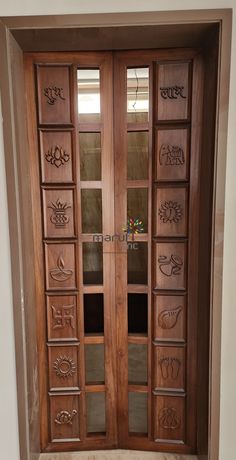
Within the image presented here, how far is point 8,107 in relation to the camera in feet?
4.57

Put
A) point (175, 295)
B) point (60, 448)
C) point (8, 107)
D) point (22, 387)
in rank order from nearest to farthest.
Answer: point (8, 107) → point (22, 387) → point (175, 295) → point (60, 448)

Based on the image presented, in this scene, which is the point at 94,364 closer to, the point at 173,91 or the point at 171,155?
the point at 171,155

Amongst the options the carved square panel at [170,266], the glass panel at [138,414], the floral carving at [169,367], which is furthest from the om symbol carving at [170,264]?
the glass panel at [138,414]

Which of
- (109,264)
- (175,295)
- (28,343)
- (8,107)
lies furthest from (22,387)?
(8,107)

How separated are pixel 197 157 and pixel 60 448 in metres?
1.68

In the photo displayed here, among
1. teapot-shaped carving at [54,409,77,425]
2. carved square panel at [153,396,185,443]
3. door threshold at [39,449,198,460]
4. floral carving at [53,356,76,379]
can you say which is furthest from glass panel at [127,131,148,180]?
door threshold at [39,449,198,460]

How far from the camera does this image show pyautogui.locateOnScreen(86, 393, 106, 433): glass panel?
6.03 ft

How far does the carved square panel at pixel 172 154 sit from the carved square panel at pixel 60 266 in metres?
0.58

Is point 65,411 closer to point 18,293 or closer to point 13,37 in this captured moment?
point 18,293

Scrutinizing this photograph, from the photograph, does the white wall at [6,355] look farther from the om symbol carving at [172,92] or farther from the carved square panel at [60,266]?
the om symbol carving at [172,92]

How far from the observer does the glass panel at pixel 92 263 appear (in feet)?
5.56

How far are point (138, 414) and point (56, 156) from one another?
1.45 meters

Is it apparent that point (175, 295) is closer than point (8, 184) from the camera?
No

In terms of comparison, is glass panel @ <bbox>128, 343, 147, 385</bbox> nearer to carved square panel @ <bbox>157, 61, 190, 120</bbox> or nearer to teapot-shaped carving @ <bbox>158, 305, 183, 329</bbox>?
teapot-shaped carving @ <bbox>158, 305, 183, 329</bbox>
